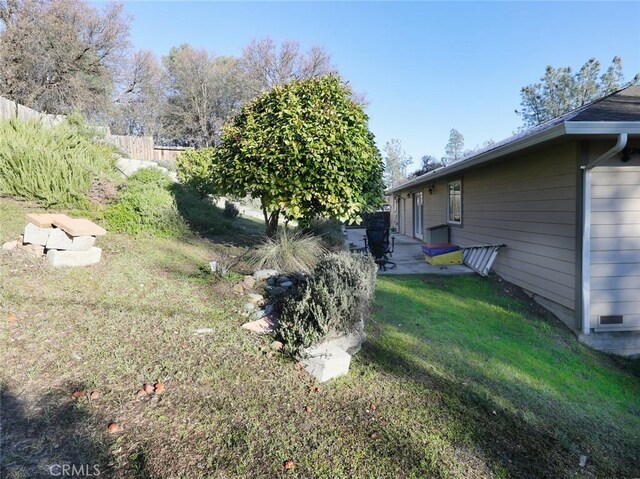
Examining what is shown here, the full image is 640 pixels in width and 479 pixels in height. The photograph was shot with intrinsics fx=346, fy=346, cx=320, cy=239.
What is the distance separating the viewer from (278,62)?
25.6 meters

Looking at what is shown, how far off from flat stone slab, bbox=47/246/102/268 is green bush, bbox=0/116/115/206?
2.31 meters

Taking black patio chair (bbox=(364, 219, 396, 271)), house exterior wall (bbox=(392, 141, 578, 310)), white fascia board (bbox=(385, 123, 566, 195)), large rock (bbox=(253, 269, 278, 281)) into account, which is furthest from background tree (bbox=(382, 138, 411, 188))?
large rock (bbox=(253, 269, 278, 281))

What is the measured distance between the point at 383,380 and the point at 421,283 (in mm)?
3741

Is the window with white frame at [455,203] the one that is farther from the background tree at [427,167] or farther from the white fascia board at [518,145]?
the background tree at [427,167]

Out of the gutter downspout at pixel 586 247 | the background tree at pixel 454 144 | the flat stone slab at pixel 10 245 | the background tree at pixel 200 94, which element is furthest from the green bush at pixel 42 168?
the background tree at pixel 454 144

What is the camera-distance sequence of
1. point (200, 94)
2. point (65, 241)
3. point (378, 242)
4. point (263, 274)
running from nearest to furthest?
point (65, 241) → point (263, 274) → point (378, 242) → point (200, 94)

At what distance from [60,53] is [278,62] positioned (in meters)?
14.3

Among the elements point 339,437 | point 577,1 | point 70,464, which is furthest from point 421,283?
point 577,1

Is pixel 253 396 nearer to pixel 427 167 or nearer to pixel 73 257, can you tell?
pixel 73 257

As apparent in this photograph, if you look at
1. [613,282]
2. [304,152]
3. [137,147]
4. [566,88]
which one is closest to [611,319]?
[613,282]

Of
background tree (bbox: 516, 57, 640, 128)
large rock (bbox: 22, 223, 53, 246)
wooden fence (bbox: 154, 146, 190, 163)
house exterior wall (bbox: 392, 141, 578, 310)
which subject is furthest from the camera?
background tree (bbox: 516, 57, 640, 128)

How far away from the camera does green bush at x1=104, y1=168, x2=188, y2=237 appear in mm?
5746

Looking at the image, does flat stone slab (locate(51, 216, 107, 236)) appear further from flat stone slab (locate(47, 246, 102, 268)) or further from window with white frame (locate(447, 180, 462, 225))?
window with white frame (locate(447, 180, 462, 225))

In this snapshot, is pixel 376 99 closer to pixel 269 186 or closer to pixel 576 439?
pixel 269 186
